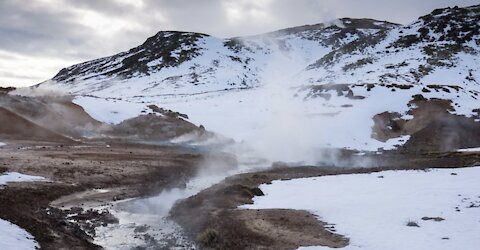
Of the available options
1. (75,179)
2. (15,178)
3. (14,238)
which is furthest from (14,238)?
(75,179)

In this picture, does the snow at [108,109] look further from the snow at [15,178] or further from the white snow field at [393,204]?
the white snow field at [393,204]

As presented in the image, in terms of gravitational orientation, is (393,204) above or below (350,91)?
below

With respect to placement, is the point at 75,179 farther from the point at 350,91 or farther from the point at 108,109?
the point at 350,91

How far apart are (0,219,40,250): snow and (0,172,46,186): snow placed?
10.6 metres

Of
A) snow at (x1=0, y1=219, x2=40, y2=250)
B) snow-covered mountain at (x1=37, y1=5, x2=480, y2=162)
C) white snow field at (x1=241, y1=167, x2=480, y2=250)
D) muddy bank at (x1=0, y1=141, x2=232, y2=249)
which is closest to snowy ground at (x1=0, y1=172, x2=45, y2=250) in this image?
snow at (x1=0, y1=219, x2=40, y2=250)

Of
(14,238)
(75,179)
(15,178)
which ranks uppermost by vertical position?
(15,178)

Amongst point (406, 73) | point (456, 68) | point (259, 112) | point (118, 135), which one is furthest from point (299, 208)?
point (456, 68)

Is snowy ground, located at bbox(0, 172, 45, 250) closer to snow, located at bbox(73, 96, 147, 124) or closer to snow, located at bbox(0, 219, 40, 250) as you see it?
snow, located at bbox(0, 219, 40, 250)

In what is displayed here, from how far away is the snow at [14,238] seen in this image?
13.4m

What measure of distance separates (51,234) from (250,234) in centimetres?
719

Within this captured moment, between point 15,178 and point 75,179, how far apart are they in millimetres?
4043

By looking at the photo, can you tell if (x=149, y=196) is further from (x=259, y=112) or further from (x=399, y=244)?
(x=259, y=112)

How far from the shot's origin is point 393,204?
2211 cm

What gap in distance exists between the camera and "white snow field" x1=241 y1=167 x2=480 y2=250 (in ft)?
54.0
